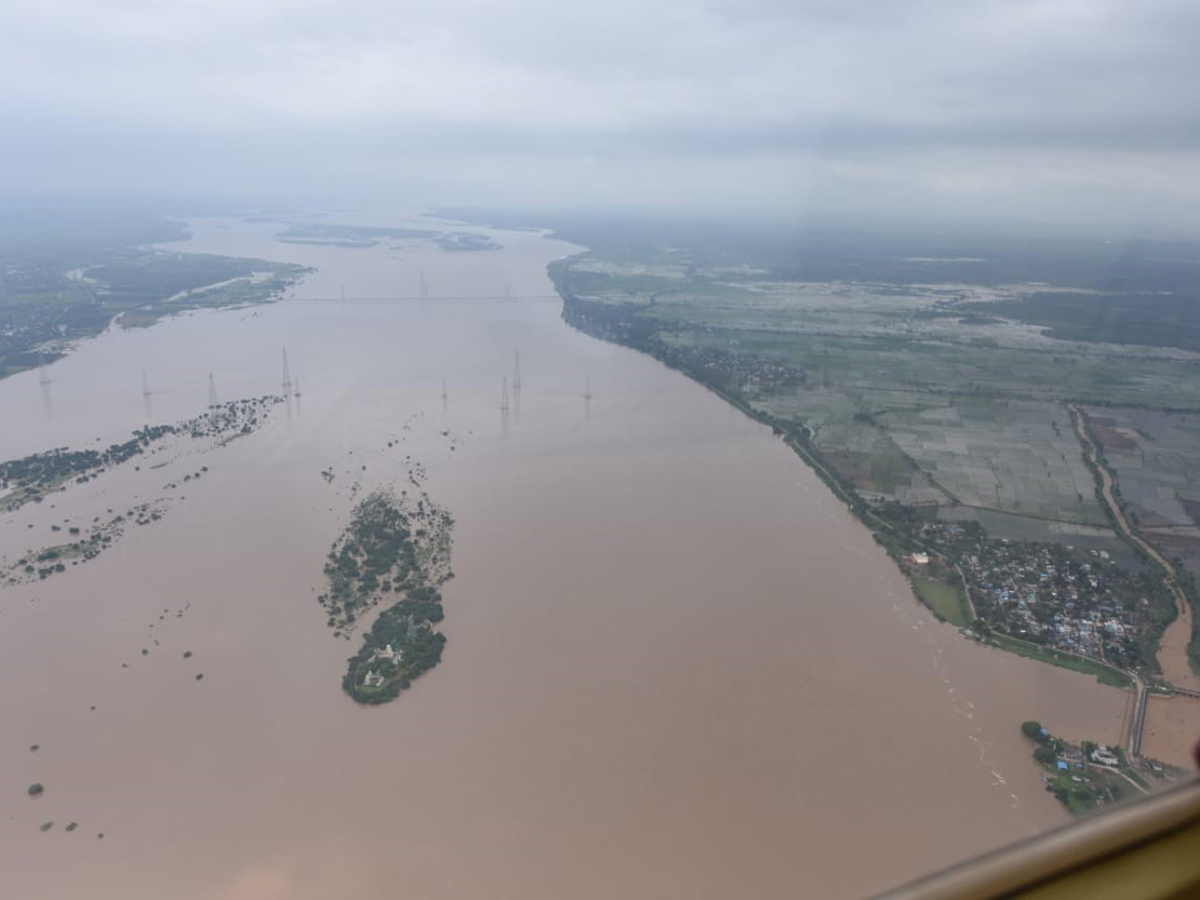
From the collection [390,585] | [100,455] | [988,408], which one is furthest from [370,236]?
[390,585]

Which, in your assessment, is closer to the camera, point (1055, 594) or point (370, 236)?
point (1055, 594)

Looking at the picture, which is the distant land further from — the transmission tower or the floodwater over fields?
the transmission tower

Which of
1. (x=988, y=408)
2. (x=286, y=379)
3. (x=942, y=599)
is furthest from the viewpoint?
(x=286, y=379)

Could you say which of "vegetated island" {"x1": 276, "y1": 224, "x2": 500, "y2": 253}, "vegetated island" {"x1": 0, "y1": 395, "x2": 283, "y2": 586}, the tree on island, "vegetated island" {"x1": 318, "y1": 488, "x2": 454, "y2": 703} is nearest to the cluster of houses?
the tree on island

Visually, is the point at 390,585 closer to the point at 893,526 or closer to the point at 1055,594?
the point at 893,526

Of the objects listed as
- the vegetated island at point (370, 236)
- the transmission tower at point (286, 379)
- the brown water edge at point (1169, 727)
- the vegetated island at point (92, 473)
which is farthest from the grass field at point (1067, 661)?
the vegetated island at point (370, 236)

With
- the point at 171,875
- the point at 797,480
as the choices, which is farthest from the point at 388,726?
the point at 797,480

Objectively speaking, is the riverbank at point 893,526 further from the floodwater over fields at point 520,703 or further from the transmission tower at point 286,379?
the transmission tower at point 286,379
